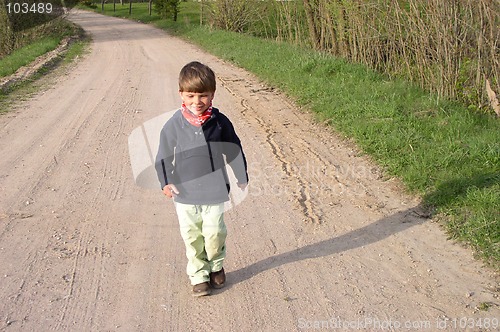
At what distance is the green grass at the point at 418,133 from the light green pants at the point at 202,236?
1.87 meters

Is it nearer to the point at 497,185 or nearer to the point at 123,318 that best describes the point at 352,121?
the point at 497,185

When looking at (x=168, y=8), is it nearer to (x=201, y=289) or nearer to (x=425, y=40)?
(x=425, y=40)

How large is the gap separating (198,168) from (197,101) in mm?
421

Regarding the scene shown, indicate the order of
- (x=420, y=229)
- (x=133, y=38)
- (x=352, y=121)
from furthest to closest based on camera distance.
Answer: (x=133, y=38) < (x=352, y=121) < (x=420, y=229)

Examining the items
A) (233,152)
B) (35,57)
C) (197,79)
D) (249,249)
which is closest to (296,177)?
(249,249)

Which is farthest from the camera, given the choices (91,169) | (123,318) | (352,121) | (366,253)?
(352,121)

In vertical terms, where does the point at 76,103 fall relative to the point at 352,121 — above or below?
below

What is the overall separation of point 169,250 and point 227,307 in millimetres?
905

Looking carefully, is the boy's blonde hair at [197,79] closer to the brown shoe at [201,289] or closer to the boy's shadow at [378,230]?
the brown shoe at [201,289]

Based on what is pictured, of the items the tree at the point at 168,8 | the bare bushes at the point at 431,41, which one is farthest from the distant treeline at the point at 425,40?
the tree at the point at 168,8

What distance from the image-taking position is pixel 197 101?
340cm

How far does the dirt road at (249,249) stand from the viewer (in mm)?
3416

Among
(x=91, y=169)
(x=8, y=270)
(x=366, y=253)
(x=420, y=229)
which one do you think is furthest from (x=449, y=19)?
(x=8, y=270)

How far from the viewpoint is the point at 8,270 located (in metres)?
3.94
